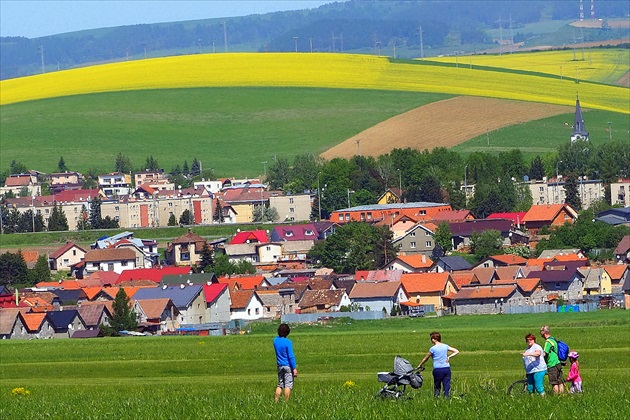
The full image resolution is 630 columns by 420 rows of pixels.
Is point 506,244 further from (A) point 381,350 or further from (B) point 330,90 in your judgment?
(B) point 330,90

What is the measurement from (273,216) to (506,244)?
31.7 m

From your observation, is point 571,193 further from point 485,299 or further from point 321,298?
point 485,299

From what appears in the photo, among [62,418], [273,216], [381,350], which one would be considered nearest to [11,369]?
[381,350]

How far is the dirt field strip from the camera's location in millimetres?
158250

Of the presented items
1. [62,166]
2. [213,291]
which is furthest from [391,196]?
[213,291]

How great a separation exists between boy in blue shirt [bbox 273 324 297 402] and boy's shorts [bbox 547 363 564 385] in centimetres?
393

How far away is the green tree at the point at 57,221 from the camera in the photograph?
13025 centimetres

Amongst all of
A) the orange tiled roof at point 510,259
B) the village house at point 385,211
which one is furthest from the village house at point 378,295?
the village house at point 385,211

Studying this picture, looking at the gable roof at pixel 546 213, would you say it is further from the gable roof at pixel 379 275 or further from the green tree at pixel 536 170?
the gable roof at pixel 379 275

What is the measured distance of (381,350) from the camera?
152ft

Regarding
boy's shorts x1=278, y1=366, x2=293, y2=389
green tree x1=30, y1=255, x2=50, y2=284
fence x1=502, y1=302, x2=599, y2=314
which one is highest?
boy's shorts x1=278, y1=366, x2=293, y2=389

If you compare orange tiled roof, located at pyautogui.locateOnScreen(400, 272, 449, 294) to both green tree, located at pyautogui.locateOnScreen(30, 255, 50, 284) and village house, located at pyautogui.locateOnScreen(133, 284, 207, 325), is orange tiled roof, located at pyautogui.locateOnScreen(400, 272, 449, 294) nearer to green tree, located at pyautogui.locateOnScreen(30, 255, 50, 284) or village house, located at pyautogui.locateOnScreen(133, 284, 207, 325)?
village house, located at pyautogui.locateOnScreen(133, 284, 207, 325)

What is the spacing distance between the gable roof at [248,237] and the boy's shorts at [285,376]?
290ft

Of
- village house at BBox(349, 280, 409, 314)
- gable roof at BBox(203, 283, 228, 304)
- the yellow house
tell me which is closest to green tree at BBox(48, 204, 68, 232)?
the yellow house
